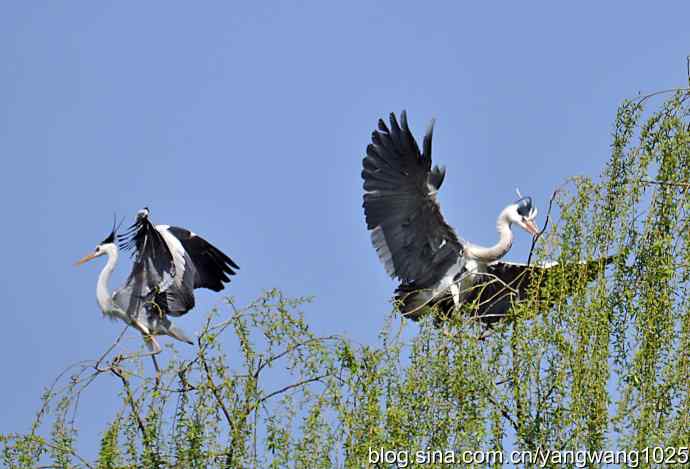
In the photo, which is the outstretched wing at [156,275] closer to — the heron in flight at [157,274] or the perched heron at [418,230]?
the heron in flight at [157,274]

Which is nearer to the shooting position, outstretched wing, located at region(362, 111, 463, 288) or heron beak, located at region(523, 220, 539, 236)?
outstretched wing, located at region(362, 111, 463, 288)

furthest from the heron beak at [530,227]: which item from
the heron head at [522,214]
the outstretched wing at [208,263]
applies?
the outstretched wing at [208,263]

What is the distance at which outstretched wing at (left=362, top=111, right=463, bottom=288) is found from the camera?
8188 mm

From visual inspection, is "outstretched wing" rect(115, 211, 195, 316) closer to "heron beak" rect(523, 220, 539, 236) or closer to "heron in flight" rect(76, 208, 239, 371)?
"heron in flight" rect(76, 208, 239, 371)

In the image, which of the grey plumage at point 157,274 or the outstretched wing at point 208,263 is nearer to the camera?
the grey plumage at point 157,274

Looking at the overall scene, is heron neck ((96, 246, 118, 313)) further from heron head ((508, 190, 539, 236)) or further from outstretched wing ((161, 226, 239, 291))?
heron head ((508, 190, 539, 236))

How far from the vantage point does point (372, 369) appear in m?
4.73

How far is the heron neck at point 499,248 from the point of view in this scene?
8.38 meters

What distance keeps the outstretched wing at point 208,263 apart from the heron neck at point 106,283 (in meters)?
0.47

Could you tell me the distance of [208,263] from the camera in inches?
366

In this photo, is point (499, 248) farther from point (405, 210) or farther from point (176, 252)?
point (176, 252)

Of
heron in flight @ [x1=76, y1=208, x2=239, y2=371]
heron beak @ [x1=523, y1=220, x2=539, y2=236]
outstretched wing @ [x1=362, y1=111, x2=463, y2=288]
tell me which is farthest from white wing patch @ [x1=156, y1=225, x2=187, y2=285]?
heron beak @ [x1=523, y1=220, x2=539, y2=236]

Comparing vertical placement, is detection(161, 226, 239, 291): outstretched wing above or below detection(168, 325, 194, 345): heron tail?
above

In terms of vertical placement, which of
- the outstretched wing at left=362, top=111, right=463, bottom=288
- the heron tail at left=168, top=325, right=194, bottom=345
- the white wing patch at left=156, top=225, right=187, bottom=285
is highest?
the outstretched wing at left=362, top=111, right=463, bottom=288
